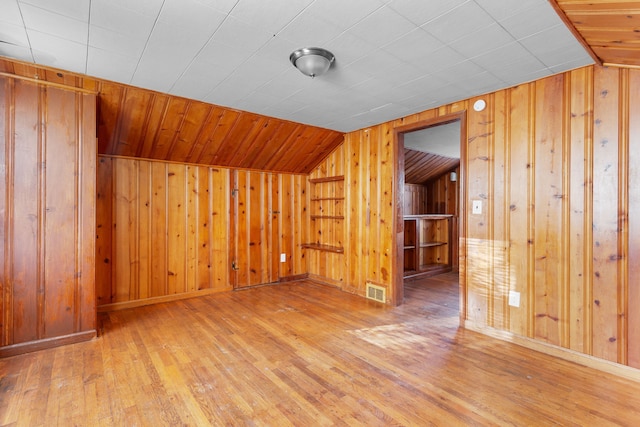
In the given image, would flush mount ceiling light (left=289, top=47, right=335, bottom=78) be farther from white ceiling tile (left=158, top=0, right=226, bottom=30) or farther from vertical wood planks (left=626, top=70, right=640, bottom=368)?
vertical wood planks (left=626, top=70, right=640, bottom=368)

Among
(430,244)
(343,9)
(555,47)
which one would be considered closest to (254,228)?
(430,244)

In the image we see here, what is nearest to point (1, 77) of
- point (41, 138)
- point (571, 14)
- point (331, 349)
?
point (41, 138)

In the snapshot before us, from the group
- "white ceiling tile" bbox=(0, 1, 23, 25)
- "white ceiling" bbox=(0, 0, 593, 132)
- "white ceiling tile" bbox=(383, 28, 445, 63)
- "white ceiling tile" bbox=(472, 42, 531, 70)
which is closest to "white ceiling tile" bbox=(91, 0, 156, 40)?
"white ceiling" bbox=(0, 0, 593, 132)

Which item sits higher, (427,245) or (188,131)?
(188,131)

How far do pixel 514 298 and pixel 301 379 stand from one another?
6.57 ft

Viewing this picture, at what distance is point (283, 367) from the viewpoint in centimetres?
224

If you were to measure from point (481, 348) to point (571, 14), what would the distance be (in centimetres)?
243

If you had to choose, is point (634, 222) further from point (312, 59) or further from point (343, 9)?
point (312, 59)

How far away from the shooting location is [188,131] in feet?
11.6

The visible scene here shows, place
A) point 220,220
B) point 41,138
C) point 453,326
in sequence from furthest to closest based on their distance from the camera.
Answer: point 220,220, point 453,326, point 41,138

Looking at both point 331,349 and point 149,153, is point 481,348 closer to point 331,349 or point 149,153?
point 331,349

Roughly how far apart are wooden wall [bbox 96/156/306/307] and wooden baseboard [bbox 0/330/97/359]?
0.95 metres

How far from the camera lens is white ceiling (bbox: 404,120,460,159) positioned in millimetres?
4348

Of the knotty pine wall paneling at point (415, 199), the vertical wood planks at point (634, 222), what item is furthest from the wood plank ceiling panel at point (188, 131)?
the vertical wood planks at point (634, 222)
